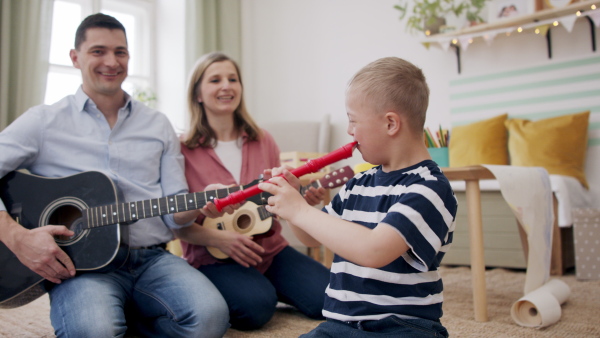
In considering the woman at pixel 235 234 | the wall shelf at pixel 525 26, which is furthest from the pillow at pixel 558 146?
the woman at pixel 235 234

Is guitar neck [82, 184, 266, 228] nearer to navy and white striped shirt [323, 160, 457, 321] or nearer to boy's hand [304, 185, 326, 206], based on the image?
boy's hand [304, 185, 326, 206]

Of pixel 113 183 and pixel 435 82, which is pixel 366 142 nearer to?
pixel 113 183

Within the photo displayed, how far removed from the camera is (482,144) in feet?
9.70

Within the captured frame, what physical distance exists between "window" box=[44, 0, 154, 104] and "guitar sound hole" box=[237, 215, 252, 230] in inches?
81.7

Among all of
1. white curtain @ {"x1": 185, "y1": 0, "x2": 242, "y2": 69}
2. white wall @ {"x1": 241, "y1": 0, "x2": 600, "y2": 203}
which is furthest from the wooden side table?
white curtain @ {"x1": 185, "y1": 0, "x2": 242, "y2": 69}

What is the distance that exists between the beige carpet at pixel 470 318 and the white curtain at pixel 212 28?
221cm

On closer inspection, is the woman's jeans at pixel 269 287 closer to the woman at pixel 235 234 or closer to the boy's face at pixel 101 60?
the woman at pixel 235 234

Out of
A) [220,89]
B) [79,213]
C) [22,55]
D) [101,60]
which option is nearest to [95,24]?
[101,60]

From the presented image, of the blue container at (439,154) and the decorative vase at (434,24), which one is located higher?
the decorative vase at (434,24)

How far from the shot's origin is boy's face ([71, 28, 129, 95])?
1.54 meters

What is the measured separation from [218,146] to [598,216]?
1.72 m

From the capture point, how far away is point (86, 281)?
4.31 feet

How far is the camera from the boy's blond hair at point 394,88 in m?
0.93

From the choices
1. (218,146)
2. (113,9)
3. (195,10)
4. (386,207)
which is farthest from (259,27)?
(386,207)
